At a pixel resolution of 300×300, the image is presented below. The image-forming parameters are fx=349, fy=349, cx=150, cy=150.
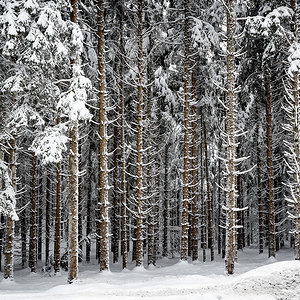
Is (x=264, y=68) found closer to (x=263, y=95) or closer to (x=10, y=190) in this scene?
(x=263, y=95)

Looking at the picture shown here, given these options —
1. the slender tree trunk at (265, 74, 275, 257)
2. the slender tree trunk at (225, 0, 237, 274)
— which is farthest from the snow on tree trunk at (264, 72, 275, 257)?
the slender tree trunk at (225, 0, 237, 274)

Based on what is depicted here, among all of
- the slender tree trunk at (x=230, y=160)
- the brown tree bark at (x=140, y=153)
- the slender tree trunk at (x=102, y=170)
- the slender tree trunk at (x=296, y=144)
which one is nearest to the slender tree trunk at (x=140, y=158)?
the brown tree bark at (x=140, y=153)

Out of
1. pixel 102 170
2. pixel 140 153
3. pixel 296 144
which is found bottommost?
pixel 102 170

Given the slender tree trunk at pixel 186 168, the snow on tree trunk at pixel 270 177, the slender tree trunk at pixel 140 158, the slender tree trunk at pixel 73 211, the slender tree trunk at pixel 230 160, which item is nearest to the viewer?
the slender tree trunk at pixel 73 211

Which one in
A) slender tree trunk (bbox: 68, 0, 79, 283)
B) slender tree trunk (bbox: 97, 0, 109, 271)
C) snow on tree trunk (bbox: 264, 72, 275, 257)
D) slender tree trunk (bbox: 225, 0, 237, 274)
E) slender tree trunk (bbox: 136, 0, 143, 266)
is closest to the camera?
slender tree trunk (bbox: 68, 0, 79, 283)

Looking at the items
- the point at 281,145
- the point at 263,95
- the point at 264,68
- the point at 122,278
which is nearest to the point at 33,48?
the point at 122,278

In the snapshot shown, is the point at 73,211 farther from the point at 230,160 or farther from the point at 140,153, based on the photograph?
the point at 230,160

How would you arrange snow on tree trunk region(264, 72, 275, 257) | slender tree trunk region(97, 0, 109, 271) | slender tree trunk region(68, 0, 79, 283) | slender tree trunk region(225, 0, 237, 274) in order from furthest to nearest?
snow on tree trunk region(264, 72, 275, 257)
slender tree trunk region(97, 0, 109, 271)
slender tree trunk region(225, 0, 237, 274)
slender tree trunk region(68, 0, 79, 283)

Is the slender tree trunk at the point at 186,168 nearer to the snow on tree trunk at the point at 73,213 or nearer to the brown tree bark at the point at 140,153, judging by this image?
the brown tree bark at the point at 140,153

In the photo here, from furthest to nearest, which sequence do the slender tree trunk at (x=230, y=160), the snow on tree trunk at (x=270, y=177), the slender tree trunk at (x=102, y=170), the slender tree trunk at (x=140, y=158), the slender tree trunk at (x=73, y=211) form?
1. the snow on tree trunk at (x=270, y=177)
2. the slender tree trunk at (x=140, y=158)
3. the slender tree trunk at (x=102, y=170)
4. the slender tree trunk at (x=230, y=160)
5. the slender tree trunk at (x=73, y=211)

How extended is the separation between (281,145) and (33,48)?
18.5m

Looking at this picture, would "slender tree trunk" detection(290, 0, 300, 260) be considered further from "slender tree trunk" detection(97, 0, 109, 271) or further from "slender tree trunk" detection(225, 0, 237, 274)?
"slender tree trunk" detection(97, 0, 109, 271)

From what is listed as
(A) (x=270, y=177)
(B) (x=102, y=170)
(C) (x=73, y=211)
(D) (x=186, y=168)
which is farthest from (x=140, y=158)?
(A) (x=270, y=177)

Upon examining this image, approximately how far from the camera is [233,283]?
9000mm
